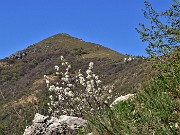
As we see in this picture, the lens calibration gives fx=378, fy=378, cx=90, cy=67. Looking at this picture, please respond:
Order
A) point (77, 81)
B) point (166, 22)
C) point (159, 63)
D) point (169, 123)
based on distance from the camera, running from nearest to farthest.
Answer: point (169, 123), point (159, 63), point (166, 22), point (77, 81)

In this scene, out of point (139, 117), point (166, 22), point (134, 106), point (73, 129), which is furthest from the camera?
point (73, 129)

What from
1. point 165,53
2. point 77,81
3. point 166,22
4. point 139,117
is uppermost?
point 77,81

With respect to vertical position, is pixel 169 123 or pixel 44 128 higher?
pixel 44 128

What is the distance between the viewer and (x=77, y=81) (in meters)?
15.9

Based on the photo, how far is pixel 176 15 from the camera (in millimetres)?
8828

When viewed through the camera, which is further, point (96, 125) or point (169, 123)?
point (96, 125)

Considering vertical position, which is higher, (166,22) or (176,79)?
(166,22)

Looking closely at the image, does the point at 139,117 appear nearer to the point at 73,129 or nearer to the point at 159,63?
the point at 159,63

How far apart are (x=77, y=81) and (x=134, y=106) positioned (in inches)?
337

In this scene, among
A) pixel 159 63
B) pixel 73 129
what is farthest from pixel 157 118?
pixel 73 129

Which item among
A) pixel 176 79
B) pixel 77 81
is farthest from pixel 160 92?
pixel 77 81

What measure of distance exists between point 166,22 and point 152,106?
3353mm

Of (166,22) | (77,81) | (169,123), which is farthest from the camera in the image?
(77,81)

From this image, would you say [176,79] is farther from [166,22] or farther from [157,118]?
[166,22]
